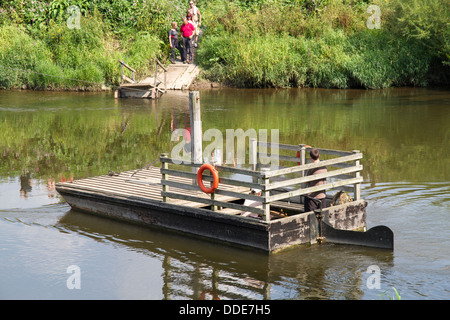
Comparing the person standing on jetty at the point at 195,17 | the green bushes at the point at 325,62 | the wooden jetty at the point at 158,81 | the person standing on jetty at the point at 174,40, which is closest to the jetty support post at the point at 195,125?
the wooden jetty at the point at 158,81

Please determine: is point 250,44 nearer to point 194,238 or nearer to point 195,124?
point 195,124

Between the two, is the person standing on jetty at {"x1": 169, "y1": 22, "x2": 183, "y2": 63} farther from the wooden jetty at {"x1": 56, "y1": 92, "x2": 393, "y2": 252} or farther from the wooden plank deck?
the wooden jetty at {"x1": 56, "y1": 92, "x2": 393, "y2": 252}

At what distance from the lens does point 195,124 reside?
12.8 metres

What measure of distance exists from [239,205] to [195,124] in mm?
2286

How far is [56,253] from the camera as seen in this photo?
11.3 m

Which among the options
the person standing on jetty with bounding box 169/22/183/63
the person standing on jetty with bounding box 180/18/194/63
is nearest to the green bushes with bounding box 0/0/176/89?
the person standing on jetty with bounding box 169/22/183/63

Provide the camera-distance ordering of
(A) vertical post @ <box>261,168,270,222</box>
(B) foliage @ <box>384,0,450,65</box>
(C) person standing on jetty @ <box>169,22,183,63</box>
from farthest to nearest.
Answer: (C) person standing on jetty @ <box>169,22,183,63</box> < (B) foliage @ <box>384,0,450,65</box> < (A) vertical post @ <box>261,168,270,222</box>

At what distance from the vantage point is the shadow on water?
9.51 m

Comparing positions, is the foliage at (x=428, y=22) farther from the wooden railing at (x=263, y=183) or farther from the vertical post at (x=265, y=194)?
the vertical post at (x=265, y=194)

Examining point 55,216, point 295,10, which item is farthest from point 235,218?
point 295,10

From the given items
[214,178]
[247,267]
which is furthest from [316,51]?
[247,267]

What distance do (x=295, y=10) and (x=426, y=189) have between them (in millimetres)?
21961

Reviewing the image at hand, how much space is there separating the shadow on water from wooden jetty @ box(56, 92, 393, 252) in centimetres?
22
